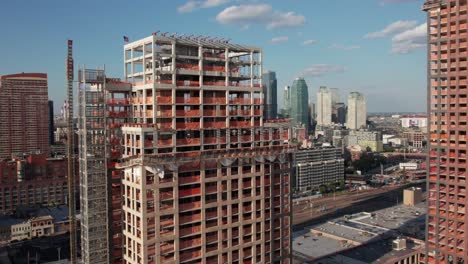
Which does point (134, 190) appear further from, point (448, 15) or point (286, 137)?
point (448, 15)

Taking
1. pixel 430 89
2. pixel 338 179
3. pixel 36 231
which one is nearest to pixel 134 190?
pixel 430 89

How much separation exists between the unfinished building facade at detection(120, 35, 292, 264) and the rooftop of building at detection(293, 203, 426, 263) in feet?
155

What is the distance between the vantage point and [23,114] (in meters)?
180

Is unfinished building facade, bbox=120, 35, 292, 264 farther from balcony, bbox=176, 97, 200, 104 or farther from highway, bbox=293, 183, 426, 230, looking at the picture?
highway, bbox=293, 183, 426, 230

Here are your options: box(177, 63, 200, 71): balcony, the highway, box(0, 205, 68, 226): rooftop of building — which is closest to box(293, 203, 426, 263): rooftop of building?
the highway

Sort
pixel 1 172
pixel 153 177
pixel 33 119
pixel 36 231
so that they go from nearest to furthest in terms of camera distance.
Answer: pixel 153 177 < pixel 36 231 < pixel 1 172 < pixel 33 119

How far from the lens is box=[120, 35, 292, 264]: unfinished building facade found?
3225 cm

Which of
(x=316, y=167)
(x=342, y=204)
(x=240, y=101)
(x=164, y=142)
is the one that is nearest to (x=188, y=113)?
(x=164, y=142)

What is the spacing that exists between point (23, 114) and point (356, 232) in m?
146

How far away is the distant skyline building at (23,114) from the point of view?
176m

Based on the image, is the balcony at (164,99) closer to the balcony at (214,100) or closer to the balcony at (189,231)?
the balcony at (214,100)

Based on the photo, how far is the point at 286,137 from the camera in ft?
133

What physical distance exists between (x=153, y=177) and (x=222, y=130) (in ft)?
24.2

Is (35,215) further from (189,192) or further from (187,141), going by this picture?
(187,141)
